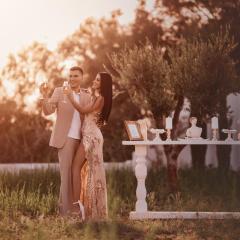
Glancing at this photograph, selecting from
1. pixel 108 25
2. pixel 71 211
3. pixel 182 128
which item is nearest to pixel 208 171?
pixel 182 128

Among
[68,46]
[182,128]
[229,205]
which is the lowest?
[229,205]

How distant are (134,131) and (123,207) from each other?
1837 mm

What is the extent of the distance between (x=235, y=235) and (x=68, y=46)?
58.7 feet

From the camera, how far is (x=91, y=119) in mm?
8477

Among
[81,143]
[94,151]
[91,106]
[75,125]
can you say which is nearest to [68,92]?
[91,106]

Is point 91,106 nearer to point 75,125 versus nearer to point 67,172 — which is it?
point 75,125

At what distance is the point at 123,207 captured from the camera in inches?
420

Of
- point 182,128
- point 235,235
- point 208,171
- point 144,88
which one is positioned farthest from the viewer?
point 182,128

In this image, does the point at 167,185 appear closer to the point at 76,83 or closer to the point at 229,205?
the point at 229,205

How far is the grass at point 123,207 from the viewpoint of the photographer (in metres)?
7.39

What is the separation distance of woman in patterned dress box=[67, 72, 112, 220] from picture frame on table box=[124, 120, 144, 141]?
2.98 ft

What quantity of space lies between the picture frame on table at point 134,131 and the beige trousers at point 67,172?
3.63ft

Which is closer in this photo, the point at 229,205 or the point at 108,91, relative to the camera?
the point at 108,91

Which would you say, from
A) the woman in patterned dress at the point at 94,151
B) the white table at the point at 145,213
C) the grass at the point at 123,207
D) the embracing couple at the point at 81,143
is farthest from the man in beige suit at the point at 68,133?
the white table at the point at 145,213
